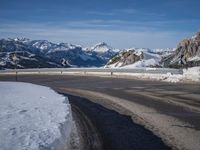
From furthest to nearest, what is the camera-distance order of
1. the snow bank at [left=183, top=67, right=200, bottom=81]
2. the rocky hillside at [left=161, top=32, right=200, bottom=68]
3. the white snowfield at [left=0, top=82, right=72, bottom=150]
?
the rocky hillside at [left=161, top=32, right=200, bottom=68], the snow bank at [left=183, top=67, right=200, bottom=81], the white snowfield at [left=0, top=82, right=72, bottom=150]

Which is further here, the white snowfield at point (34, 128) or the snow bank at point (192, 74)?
the snow bank at point (192, 74)

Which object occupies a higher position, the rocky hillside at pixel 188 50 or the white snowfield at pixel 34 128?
the rocky hillside at pixel 188 50

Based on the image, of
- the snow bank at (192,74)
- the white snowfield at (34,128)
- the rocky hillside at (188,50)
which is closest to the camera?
the white snowfield at (34,128)

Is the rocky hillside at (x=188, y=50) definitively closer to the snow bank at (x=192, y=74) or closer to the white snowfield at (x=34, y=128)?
Result: the snow bank at (x=192, y=74)

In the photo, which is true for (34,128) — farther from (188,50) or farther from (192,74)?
(188,50)

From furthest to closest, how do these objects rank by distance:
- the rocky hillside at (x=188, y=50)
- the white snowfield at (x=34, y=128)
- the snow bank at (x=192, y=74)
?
the rocky hillside at (x=188, y=50)
the snow bank at (x=192, y=74)
the white snowfield at (x=34, y=128)

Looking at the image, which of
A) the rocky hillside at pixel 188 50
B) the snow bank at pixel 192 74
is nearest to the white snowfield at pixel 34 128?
the snow bank at pixel 192 74

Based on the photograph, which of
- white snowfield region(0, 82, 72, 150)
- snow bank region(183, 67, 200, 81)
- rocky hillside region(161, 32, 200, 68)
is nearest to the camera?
white snowfield region(0, 82, 72, 150)

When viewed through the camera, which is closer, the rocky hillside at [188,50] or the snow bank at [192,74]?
the snow bank at [192,74]

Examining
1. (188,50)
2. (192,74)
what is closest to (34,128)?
(192,74)

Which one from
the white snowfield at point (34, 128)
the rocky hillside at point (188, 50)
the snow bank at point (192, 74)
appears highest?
the rocky hillside at point (188, 50)

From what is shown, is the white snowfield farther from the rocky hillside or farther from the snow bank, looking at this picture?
the rocky hillside

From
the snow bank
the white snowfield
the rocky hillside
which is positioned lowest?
the white snowfield

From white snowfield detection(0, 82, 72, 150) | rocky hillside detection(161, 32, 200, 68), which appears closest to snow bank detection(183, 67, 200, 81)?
white snowfield detection(0, 82, 72, 150)
